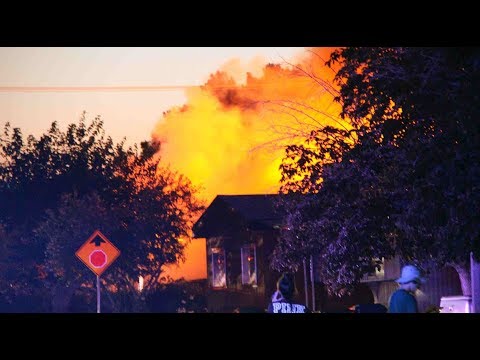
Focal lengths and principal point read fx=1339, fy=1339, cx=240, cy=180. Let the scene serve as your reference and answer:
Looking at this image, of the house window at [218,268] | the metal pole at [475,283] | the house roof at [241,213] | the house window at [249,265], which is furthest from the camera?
the house window at [249,265]

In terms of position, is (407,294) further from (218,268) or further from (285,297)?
(218,268)

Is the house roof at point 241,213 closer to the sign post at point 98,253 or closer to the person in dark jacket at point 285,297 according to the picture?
the sign post at point 98,253

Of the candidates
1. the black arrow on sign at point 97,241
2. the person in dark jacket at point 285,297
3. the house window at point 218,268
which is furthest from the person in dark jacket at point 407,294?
the house window at point 218,268

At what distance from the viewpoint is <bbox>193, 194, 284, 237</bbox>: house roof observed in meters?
21.8

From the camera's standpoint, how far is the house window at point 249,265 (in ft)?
79.3

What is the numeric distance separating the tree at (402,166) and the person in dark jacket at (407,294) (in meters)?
4.97

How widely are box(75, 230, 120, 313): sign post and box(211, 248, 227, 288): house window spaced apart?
12.8 feet

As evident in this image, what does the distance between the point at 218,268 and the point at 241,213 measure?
4.89 ft

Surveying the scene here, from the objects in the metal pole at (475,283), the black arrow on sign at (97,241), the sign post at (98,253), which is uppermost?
the black arrow on sign at (97,241)
